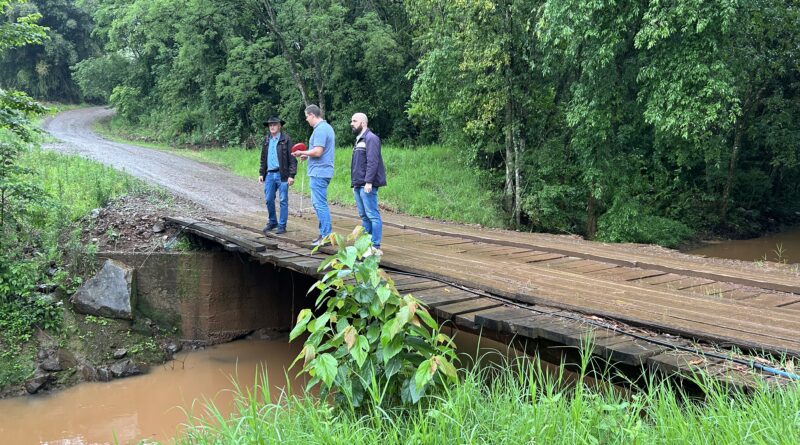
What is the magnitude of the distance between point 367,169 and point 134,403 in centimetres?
459

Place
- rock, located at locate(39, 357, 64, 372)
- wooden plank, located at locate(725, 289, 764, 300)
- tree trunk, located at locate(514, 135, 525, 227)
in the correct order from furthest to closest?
tree trunk, located at locate(514, 135, 525, 227) < rock, located at locate(39, 357, 64, 372) < wooden plank, located at locate(725, 289, 764, 300)

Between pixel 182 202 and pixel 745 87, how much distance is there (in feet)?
50.4

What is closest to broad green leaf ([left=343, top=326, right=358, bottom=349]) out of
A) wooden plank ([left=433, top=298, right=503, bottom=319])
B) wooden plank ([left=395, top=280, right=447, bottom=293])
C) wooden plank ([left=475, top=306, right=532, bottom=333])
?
wooden plank ([left=475, top=306, right=532, bottom=333])

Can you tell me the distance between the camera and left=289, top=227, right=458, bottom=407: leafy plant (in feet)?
10.7

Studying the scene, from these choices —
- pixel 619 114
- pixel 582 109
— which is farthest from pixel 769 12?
pixel 582 109

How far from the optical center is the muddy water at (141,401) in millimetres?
6906

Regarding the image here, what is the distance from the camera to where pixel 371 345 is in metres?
3.58

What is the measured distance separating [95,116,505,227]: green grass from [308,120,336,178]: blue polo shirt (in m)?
5.35

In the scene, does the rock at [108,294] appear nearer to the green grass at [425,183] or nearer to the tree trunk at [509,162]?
the green grass at [425,183]

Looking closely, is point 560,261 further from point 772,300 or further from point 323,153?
point 323,153

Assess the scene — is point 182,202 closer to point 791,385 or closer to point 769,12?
point 791,385

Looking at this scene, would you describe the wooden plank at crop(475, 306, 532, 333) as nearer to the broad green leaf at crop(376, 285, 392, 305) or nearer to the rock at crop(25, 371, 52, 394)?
the broad green leaf at crop(376, 285, 392, 305)

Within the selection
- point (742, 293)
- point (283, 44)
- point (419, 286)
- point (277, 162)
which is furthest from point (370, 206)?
point (283, 44)

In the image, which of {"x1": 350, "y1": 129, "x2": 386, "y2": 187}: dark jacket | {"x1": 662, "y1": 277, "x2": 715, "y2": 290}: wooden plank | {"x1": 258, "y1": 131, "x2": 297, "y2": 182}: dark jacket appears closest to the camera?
{"x1": 662, "y1": 277, "x2": 715, "y2": 290}: wooden plank
